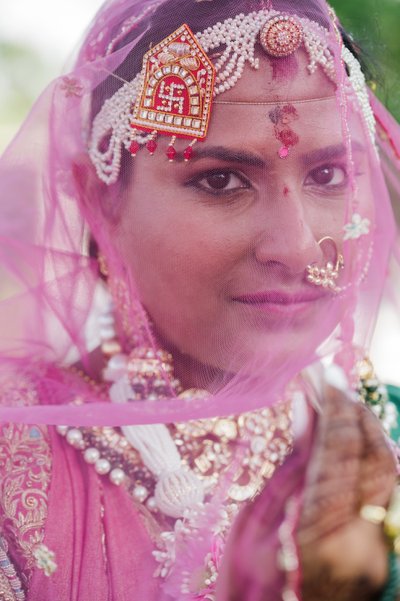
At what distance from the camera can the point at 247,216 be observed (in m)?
1.19

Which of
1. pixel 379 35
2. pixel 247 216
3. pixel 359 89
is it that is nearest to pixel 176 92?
pixel 247 216

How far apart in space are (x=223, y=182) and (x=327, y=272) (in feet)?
0.81

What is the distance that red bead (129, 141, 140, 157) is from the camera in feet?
4.03

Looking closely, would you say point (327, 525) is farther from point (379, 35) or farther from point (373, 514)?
point (379, 35)

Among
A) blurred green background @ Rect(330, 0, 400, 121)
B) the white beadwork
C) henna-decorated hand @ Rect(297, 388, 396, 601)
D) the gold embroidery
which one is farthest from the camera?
blurred green background @ Rect(330, 0, 400, 121)

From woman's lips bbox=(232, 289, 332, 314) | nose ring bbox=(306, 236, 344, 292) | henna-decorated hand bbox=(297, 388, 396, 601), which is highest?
nose ring bbox=(306, 236, 344, 292)

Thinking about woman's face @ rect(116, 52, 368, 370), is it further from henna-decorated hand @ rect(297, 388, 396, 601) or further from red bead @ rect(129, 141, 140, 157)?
henna-decorated hand @ rect(297, 388, 396, 601)

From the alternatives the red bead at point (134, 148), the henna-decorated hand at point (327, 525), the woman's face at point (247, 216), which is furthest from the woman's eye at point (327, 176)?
the henna-decorated hand at point (327, 525)

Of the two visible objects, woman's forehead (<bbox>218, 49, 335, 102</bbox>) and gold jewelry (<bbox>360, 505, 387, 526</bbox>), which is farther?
woman's forehead (<bbox>218, 49, 335, 102</bbox>)

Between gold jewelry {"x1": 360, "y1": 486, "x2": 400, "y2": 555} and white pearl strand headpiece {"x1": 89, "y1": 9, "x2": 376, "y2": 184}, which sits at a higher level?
white pearl strand headpiece {"x1": 89, "y1": 9, "x2": 376, "y2": 184}

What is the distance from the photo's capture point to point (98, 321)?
1.47 meters

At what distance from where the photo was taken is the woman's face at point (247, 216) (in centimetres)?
116

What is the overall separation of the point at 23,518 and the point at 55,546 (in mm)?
72

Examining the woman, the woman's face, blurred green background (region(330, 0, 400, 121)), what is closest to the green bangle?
the woman
